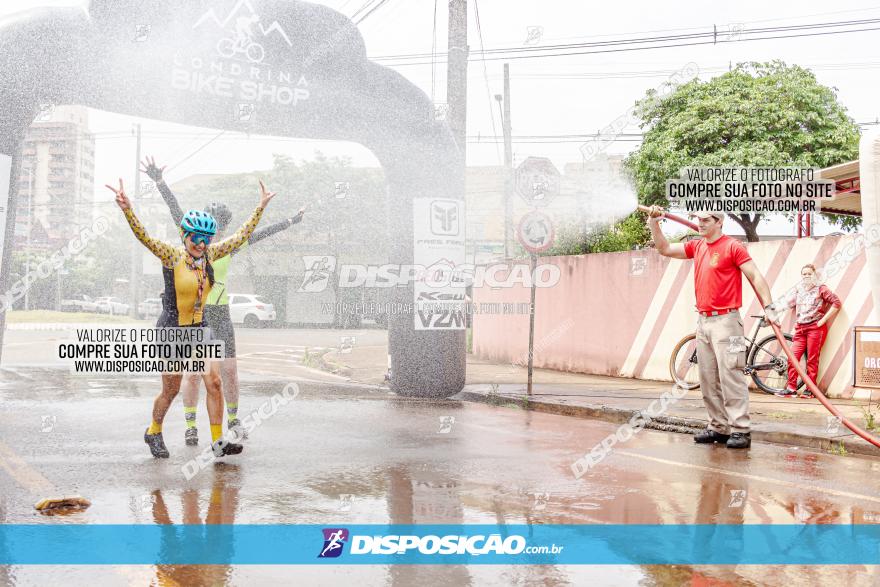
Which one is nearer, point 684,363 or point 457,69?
point 457,69

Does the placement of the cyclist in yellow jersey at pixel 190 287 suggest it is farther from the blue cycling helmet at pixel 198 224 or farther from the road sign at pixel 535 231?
the road sign at pixel 535 231

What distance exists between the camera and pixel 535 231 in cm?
1267

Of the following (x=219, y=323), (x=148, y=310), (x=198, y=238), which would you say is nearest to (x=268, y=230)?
(x=219, y=323)

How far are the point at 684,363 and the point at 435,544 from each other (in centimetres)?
974

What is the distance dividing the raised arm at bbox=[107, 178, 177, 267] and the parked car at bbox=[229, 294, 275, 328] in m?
34.2

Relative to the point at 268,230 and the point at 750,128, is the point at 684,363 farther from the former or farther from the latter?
the point at 750,128

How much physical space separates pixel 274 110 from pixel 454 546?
23.2 feet

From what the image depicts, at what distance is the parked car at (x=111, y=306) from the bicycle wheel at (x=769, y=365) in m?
38.1

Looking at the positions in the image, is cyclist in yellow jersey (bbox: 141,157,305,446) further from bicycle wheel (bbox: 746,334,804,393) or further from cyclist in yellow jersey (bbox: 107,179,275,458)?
bicycle wheel (bbox: 746,334,804,393)

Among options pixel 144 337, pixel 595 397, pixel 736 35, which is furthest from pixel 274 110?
pixel 736 35

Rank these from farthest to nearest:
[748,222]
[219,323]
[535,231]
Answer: [748,222], [535,231], [219,323]

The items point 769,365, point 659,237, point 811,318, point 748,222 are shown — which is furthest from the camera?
point 748,222

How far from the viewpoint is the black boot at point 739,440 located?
27.1ft

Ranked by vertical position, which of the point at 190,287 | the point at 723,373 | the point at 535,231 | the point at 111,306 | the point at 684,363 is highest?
the point at 535,231
